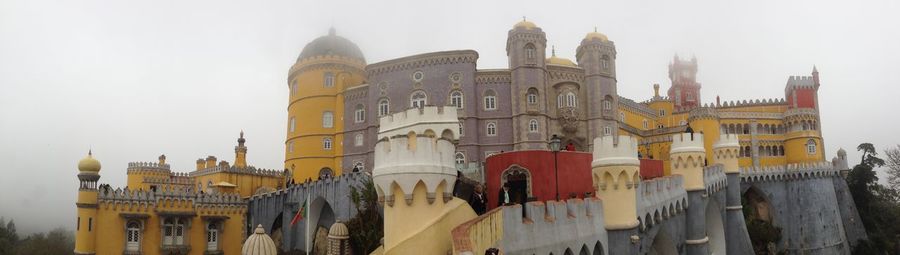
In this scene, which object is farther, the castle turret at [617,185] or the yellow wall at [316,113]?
the yellow wall at [316,113]

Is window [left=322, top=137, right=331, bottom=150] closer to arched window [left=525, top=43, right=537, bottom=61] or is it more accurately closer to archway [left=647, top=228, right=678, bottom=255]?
arched window [left=525, top=43, right=537, bottom=61]

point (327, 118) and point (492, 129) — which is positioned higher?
point (327, 118)

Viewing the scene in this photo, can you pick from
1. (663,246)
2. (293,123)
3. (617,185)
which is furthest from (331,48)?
(617,185)

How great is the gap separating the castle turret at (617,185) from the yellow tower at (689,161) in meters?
9.56

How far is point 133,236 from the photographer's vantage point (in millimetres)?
31469

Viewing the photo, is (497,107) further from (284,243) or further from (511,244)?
(511,244)

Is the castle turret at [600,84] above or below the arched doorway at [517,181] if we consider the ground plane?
above

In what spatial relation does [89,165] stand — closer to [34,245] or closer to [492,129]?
[492,129]

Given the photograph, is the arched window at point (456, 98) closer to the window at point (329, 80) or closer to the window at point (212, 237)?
the window at point (329, 80)

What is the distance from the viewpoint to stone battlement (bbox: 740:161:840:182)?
153ft

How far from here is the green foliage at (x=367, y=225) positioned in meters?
24.2

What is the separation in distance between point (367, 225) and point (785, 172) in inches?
1442

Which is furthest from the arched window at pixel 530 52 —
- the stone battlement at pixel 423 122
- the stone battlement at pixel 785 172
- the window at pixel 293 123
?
the stone battlement at pixel 423 122

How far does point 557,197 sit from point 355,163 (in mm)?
27123
